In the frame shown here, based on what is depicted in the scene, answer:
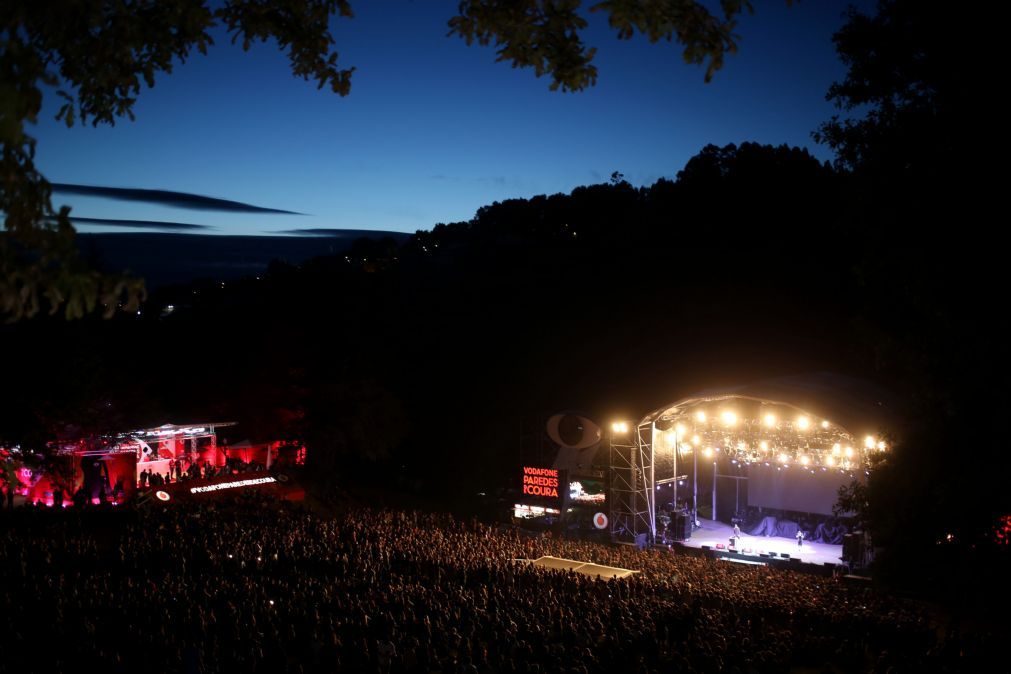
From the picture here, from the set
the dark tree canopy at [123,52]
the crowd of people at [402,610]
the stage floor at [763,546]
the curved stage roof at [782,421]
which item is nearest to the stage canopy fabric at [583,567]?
the crowd of people at [402,610]

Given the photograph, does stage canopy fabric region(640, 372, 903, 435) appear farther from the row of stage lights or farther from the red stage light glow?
the red stage light glow

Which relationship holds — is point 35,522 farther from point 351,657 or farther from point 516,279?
point 516,279

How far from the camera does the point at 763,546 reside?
86.8 feet

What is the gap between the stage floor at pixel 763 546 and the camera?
2442cm

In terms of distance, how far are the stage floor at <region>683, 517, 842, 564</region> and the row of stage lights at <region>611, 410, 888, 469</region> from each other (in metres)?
2.82

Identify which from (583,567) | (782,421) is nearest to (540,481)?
(583,567)

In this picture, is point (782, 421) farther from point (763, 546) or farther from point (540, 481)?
point (540, 481)

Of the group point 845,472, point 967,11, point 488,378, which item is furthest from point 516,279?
point 967,11

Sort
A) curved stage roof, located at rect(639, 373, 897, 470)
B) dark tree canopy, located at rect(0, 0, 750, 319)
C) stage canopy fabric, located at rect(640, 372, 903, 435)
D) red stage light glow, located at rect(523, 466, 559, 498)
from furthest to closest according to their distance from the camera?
red stage light glow, located at rect(523, 466, 559, 498) → curved stage roof, located at rect(639, 373, 897, 470) → stage canopy fabric, located at rect(640, 372, 903, 435) → dark tree canopy, located at rect(0, 0, 750, 319)

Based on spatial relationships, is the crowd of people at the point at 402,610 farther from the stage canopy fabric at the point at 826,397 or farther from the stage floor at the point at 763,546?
the stage floor at the point at 763,546

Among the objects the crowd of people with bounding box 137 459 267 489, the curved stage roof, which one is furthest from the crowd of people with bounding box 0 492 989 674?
the crowd of people with bounding box 137 459 267 489

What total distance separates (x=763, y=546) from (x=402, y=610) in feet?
58.4

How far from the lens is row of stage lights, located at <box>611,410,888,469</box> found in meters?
23.5

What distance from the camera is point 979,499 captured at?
1258 centimetres
